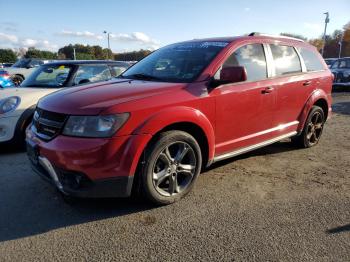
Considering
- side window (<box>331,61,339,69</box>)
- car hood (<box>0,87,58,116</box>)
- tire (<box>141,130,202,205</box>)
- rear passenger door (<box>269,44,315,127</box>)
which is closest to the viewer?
tire (<box>141,130,202,205</box>)

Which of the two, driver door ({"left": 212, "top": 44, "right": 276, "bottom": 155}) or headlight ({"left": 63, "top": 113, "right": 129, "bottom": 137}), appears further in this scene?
driver door ({"left": 212, "top": 44, "right": 276, "bottom": 155})


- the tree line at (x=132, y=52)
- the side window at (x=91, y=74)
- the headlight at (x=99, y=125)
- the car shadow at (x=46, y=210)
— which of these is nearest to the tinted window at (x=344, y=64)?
the side window at (x=91, y=74)

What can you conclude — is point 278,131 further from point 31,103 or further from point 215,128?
point 31,103

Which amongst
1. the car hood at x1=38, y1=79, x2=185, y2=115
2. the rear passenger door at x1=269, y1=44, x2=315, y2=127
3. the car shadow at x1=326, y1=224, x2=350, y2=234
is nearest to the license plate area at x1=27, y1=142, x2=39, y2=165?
the car hood at x1=38, y1=79, x2=185, y2=115

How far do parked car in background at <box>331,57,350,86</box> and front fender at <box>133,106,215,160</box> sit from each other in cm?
1500

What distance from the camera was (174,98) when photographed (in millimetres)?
3482

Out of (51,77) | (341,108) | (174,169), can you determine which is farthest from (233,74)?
(341,108)

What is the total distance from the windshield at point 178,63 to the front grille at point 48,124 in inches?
50.6

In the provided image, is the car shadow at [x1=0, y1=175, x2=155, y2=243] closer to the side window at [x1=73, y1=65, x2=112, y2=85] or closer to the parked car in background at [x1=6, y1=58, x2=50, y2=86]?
the side window at [x1=73, y1=65, x2=112, y2=85]

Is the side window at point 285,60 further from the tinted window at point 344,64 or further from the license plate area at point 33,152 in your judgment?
the tinted window at point 344,64

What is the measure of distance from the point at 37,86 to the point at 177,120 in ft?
12.9

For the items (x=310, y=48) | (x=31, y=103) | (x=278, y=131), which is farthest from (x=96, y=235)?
(x=310, y=48)

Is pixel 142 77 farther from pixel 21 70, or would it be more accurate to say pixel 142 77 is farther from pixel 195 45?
pixel 21 70

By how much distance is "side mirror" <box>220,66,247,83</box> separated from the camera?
12.1 ft
